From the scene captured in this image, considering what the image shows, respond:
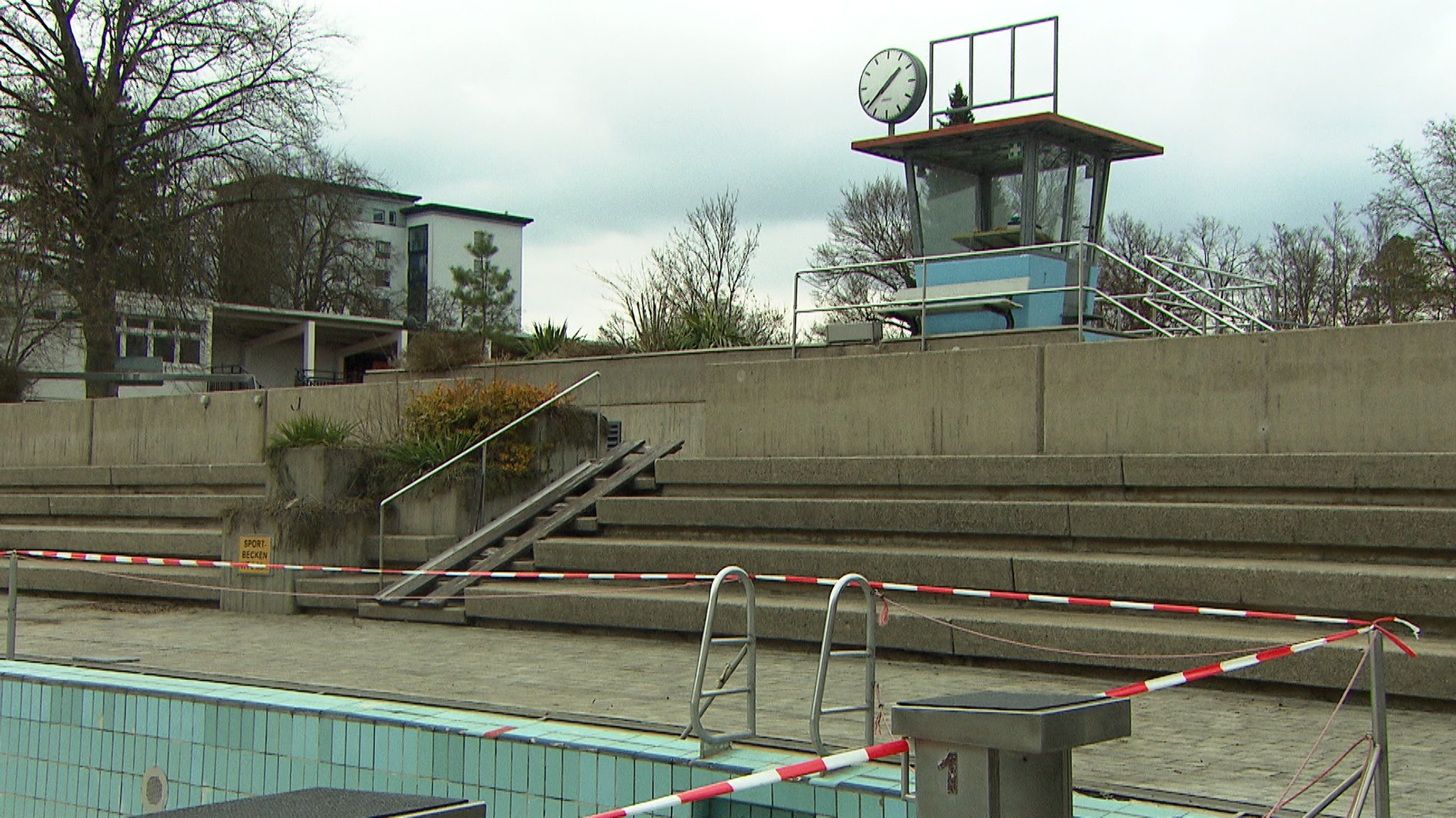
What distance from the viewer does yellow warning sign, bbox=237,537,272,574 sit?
14180 mm

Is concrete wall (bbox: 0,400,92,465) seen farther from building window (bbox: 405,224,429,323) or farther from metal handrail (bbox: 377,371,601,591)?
building window (bbox: 405,224,429,323)

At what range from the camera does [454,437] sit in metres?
14.9

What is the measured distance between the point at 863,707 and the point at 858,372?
759 cm

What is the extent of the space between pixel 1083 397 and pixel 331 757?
7470 millimetres

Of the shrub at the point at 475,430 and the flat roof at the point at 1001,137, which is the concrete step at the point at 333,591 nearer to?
the shrub at the point at 475,430

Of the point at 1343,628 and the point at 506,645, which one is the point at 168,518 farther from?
the point at 1343,628

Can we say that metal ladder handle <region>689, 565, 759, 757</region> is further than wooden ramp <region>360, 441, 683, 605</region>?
No

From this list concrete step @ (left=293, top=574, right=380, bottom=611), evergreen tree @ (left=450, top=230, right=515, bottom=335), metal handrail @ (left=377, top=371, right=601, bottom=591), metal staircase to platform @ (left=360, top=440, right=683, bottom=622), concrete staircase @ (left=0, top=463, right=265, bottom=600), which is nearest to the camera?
metal staircase to platform @ (left=360, top=440, right=683, bottom=622)

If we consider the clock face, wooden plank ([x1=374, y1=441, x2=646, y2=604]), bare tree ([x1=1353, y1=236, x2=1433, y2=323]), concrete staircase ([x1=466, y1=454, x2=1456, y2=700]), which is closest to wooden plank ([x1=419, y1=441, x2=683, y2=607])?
wooden plank ([x1=374, y1=441, x2=646, y2=604])

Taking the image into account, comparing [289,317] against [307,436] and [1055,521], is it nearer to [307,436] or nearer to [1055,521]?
[307,436]

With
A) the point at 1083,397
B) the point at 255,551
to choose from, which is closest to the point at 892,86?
the point at 1083,397

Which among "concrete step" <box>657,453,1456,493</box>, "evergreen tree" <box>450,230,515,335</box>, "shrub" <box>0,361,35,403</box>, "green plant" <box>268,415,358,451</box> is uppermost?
"evergreen tree" <box>450,230,515,335</box>

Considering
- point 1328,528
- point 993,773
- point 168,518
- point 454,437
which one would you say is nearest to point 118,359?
point 168,518

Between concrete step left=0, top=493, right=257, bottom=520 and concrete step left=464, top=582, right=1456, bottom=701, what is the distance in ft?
18.6
